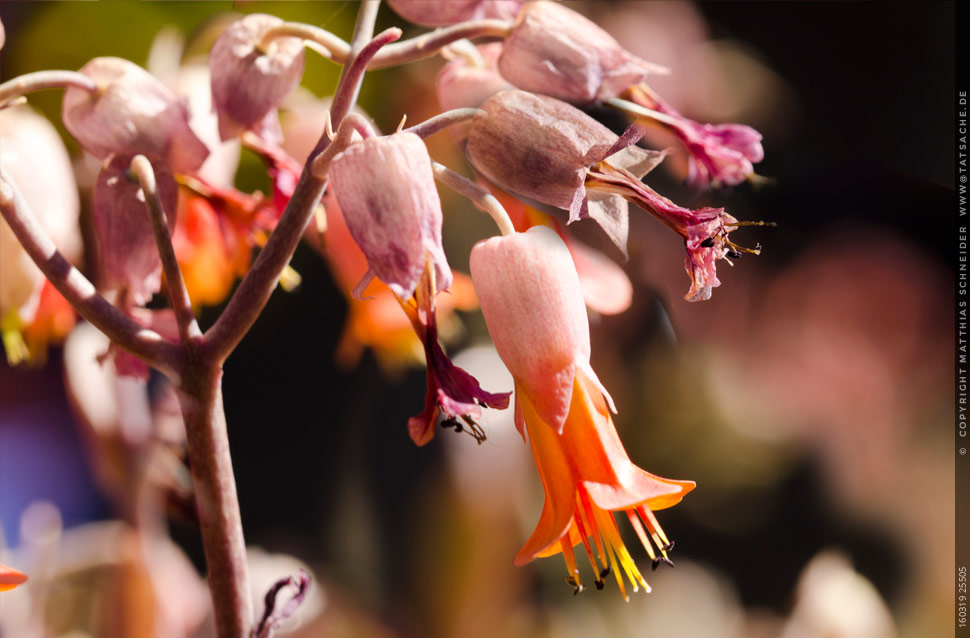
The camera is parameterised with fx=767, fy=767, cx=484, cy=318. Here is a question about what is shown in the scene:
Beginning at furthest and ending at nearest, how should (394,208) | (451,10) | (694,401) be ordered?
(694,401) → (451,10) → (394,208)

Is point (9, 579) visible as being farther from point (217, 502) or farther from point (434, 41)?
point (434, 41)

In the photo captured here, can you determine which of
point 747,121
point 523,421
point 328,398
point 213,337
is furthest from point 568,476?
point 747,121

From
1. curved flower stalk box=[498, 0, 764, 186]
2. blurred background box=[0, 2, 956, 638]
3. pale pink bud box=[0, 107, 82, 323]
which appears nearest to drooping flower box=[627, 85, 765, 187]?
curved flower stalk box=[498, 0, 764, 186]

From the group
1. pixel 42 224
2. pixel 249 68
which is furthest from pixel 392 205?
pixel 42 224

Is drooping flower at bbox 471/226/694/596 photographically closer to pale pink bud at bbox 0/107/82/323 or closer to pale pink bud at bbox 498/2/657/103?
pale pink bud at bbox 498/2/657/103

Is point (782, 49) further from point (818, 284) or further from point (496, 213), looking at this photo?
point (496, 213)
